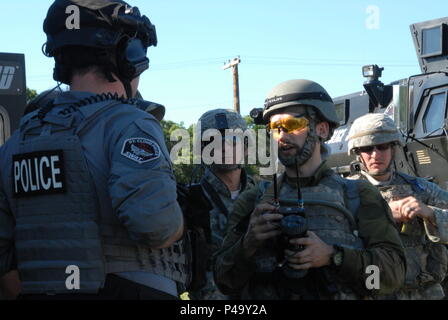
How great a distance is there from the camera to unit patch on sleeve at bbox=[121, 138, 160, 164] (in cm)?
286

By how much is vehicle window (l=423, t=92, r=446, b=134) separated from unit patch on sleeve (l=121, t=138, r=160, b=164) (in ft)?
29.7

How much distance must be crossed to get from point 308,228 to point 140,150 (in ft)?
3.09

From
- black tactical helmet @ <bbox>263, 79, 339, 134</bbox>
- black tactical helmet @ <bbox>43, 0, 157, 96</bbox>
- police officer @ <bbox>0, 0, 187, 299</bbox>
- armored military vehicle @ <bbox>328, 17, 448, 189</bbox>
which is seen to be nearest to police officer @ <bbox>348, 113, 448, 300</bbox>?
black tactical helmet @ <bbox>263, 79, 339, 134</bbox>

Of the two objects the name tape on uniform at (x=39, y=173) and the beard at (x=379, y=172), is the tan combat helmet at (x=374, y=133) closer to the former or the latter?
the beard at (x=379, y=172)

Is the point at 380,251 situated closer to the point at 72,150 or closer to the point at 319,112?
the point at 319,112

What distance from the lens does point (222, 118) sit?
537cm

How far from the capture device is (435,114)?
37.6 feet

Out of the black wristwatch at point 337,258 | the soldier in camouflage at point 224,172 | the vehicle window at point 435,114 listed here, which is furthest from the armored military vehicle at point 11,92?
the vehicle window at point 435,114

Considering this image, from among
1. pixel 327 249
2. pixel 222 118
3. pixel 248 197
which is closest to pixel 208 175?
pixel 222 118

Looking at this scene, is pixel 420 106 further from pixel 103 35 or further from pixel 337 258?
pixel 103 35

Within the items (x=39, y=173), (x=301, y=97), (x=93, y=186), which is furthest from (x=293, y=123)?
(x=39, y=173)

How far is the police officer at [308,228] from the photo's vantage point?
3.23 m
